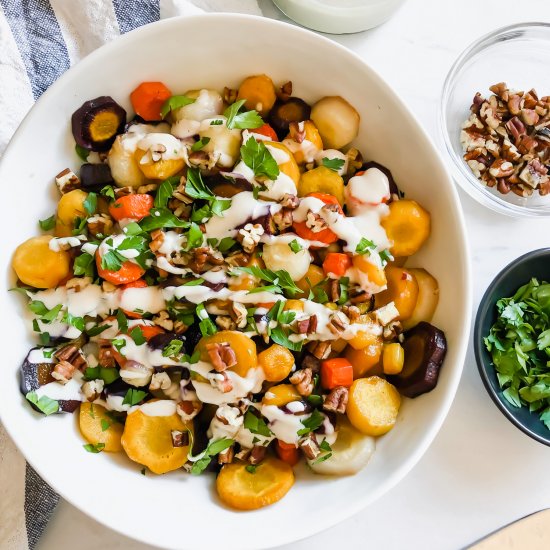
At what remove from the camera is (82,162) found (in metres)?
1.50

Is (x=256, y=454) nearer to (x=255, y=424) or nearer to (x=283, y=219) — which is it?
(x=255, y=424)

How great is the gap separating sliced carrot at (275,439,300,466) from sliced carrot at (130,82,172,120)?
0.71 metres

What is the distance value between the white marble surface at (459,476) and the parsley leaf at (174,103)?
0.45m

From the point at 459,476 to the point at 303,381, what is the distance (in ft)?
1.91

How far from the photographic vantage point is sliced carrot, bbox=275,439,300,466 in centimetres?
139

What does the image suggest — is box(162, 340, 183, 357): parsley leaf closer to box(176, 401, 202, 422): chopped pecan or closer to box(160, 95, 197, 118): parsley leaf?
box(176, 401, 202, 422): chopped pecan

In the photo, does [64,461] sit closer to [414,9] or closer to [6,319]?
[6,319]

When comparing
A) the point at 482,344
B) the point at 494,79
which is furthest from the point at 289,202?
the point at 494,79

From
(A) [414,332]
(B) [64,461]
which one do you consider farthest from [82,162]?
(A) [414,332]

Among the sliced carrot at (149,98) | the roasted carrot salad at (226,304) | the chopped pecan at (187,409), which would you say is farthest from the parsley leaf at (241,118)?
the chopped pecan at (187,409)

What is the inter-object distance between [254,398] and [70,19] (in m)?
0.99

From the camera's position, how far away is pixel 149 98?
1.48 meters

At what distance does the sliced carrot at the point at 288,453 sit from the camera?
4.57ft

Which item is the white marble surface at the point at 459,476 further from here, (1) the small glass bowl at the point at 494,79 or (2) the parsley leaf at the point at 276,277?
(2) the parsley leaf at the point at 276,277
